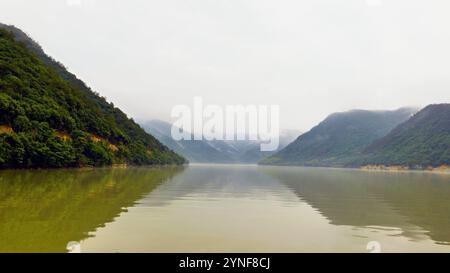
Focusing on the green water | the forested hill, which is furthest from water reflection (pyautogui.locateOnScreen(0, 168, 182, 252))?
the forested hill

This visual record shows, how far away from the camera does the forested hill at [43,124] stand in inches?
2313

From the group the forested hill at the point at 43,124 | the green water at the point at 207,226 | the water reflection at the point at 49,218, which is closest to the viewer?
the water reflection at the point at 49,218

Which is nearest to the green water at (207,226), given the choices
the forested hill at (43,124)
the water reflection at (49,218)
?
the water reflection at (49,218)

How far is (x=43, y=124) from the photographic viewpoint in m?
66.5

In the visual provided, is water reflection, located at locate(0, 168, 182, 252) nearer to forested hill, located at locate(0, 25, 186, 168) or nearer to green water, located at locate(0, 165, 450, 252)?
green water, located at locate(0, 165, 450, 252)

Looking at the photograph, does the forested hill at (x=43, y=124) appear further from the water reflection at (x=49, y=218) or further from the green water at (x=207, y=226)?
the green water at (x=207, y=226)

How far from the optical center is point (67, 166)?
6956cm

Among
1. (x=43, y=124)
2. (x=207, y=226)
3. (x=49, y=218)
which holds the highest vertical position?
(x=43, y=124)

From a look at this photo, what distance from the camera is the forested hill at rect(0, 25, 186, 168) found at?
5875 centimetres

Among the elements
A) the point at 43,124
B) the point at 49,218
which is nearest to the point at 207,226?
the point at 49,218

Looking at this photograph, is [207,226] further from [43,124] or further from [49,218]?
[43,124]

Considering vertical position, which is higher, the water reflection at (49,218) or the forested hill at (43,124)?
the forested hill at (43,124)
